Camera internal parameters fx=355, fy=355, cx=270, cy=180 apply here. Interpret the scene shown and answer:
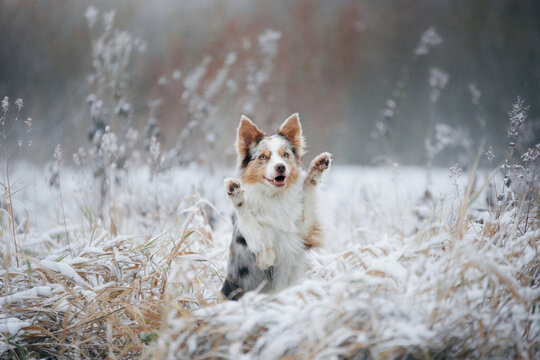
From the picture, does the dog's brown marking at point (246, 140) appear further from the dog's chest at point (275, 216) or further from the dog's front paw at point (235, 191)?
the dog's front paw at point (235, 191)

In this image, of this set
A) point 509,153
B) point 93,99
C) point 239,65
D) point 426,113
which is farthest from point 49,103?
point 426,113

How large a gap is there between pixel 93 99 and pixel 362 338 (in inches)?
139

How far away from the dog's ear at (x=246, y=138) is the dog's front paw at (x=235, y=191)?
421 millimetres

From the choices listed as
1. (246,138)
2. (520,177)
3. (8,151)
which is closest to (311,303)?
(246,138)

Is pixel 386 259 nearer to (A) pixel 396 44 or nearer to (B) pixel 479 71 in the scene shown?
(B) pixel 479 71

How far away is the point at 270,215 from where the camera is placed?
8.00 ft

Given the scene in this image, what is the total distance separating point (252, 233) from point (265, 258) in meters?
0.18

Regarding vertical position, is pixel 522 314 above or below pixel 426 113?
below

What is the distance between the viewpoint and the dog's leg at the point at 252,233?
2277 millimetres

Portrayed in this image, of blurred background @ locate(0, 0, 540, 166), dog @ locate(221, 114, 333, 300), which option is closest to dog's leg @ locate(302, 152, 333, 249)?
dog @ locate(221, 114, 333, 300)

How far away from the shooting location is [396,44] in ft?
22.2

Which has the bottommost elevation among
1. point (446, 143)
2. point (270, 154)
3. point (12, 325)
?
point (12, 325)

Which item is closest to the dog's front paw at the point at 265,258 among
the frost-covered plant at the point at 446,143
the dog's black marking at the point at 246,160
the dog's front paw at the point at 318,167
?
the dog's front paw at the point at 318,167

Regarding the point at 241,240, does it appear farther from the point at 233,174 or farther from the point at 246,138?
the point at 233,174
